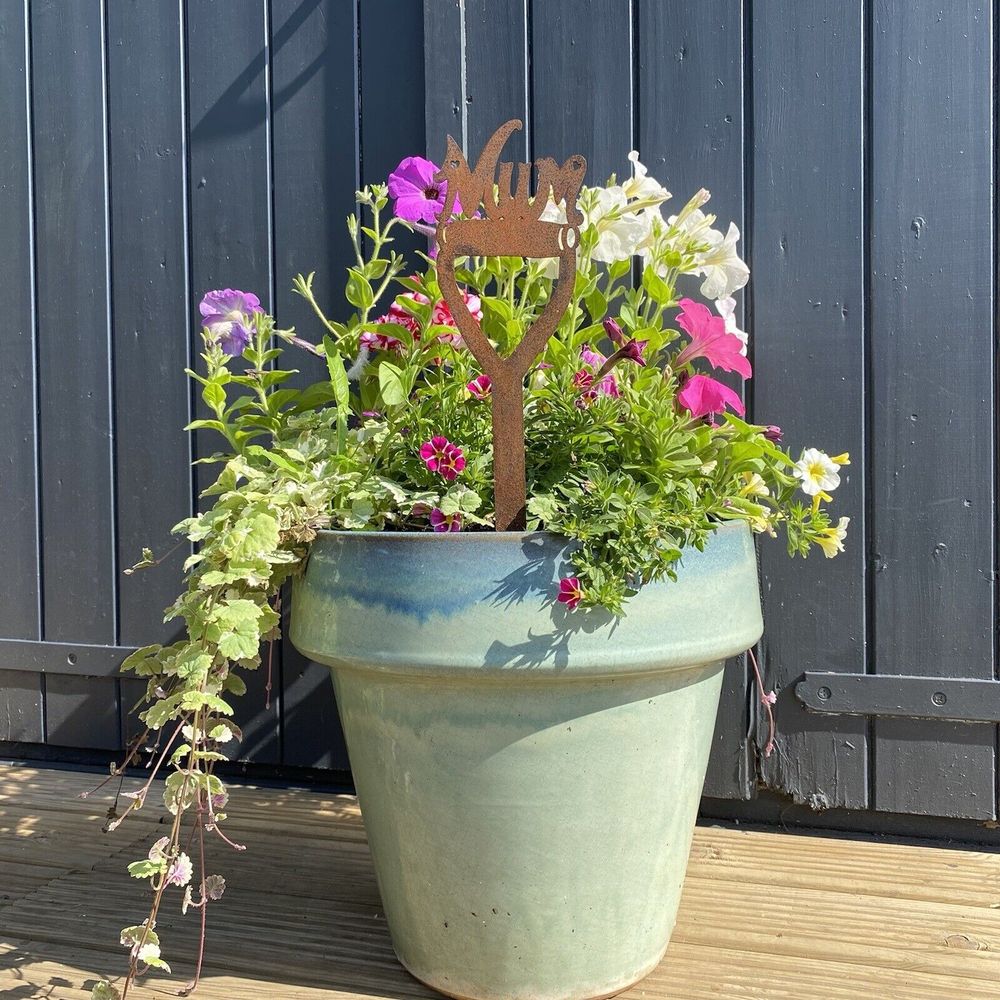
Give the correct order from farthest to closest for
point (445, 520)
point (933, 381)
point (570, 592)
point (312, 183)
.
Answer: point (312, 183), point (933, 381), point (445, 520), point (570, 592)

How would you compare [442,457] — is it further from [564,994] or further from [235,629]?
[564,994]

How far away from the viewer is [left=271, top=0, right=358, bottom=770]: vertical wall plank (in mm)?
1644

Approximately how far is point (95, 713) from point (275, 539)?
41.3 inches

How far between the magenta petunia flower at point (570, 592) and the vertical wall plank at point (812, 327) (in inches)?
27.3

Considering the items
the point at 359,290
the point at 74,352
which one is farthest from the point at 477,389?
the point at 74,352

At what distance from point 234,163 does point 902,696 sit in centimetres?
Result: 145

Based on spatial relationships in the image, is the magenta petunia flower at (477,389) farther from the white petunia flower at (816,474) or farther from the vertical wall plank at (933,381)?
the vertical wall plank at (933,381)

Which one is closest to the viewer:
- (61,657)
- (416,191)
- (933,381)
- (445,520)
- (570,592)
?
(570,592)

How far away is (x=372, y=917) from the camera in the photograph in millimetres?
1222

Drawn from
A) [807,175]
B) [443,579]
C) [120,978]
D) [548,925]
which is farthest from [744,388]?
[120,978]

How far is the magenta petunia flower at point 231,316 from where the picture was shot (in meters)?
1.27

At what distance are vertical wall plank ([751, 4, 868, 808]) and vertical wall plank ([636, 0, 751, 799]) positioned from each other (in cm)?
4

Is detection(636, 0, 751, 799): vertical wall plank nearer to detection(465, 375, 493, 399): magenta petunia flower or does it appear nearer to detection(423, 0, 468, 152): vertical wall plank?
detection(423, 0, 468, 152): vertical wall plank

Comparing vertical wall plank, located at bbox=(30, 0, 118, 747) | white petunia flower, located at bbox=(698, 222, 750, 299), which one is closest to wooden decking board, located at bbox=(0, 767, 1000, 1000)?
vertical wall plank, located at bbox=(30, 0, 118, 747)
